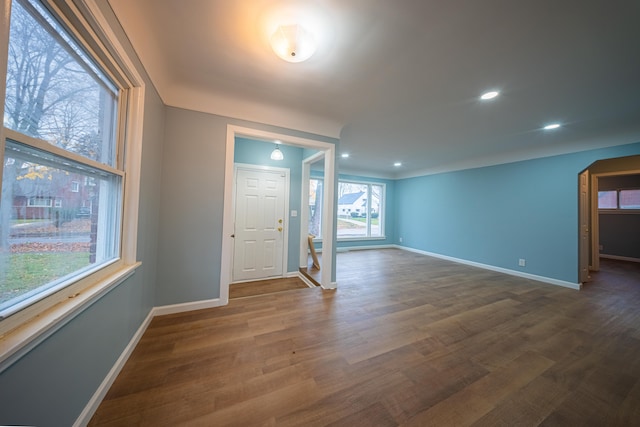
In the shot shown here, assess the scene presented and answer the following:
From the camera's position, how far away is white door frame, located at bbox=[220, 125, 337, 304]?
2557 millimetres

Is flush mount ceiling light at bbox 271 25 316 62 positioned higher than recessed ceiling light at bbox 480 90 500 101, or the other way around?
recessed ceiling light at bbox 480 90 500 101

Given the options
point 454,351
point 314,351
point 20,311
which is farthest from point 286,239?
point 20,311

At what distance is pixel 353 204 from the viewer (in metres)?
6.80

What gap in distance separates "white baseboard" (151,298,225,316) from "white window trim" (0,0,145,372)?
0.94 metres

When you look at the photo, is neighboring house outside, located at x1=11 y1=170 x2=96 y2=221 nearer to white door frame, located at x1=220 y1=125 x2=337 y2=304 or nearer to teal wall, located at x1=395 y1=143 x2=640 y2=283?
white door frame, located at x1=220 y1=125 x2=337 y2=304

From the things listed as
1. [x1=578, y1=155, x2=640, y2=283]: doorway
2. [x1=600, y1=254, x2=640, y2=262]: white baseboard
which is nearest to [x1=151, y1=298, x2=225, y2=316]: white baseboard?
[x1=578, y1=155, x2=640, y2=283]: doorway

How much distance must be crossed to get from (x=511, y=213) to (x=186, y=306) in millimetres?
6097

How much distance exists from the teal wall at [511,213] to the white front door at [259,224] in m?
4.51

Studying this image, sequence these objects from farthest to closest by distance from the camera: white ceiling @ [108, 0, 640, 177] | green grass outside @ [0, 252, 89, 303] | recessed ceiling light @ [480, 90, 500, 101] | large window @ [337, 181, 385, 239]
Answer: large window @ [337, 181, 385, 239], recessed ceiling light @ [480, 90, 500, 101], white ceiling @ [108, 0, 640, 177], green grass outside @ [0, 252, 89, 303]

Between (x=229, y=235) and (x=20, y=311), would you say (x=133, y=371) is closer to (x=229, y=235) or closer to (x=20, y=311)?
(x=20, y=311)

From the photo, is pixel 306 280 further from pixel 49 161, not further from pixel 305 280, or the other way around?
pixel 49 161

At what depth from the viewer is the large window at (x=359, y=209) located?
6.68m

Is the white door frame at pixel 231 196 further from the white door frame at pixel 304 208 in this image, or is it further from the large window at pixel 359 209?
the large window at pixel 359 209

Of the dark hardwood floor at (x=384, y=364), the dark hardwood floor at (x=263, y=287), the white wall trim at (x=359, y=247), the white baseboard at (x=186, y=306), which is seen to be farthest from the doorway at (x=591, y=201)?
the white baseboard at (x=186, y=306)
